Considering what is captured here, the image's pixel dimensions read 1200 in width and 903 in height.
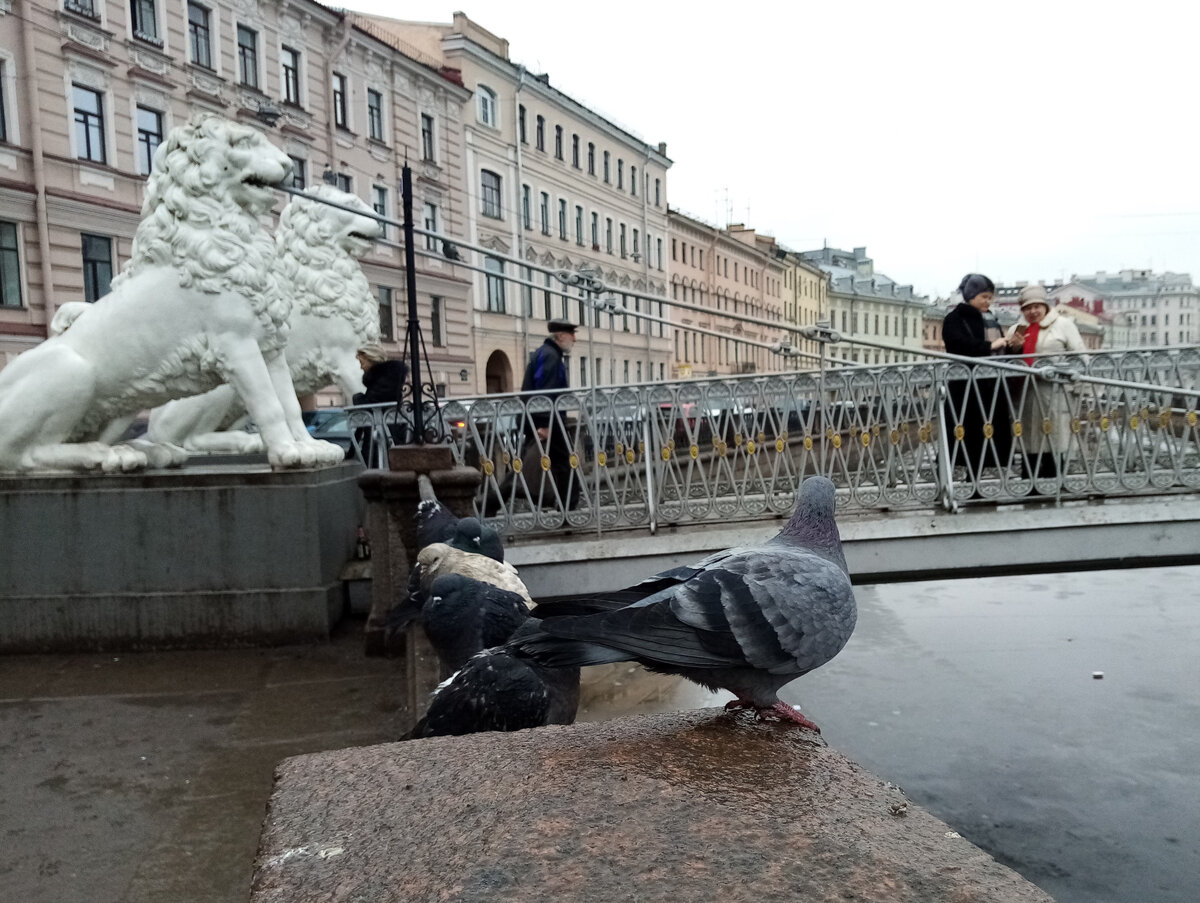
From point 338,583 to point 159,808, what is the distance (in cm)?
223

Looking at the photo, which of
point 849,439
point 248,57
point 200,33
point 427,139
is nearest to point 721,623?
point 849,439

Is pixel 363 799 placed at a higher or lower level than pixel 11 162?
lower

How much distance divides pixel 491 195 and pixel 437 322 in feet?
20.2

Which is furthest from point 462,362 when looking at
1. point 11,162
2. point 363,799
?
point 363,799

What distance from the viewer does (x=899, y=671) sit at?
609cm

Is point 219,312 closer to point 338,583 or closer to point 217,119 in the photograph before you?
point 217,119

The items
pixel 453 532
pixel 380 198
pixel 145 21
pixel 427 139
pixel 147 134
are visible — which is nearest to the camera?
pixel 453 532

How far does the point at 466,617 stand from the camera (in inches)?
119

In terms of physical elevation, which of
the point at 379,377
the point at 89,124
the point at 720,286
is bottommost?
the point at 379,377

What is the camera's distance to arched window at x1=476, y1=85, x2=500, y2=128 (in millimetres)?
33594

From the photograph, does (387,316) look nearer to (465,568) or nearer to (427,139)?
(427,139)

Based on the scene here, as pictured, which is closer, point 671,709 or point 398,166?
point 671,709

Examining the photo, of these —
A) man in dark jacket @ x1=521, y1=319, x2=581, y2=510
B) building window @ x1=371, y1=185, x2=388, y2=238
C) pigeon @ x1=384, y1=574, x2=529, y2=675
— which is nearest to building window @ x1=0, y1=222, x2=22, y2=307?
building window @ x1=371, y1=185, x2=388, y2=238

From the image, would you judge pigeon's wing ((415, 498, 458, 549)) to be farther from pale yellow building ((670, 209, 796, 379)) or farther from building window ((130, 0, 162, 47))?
pale yellow building ((670, 209, 796, 379))
